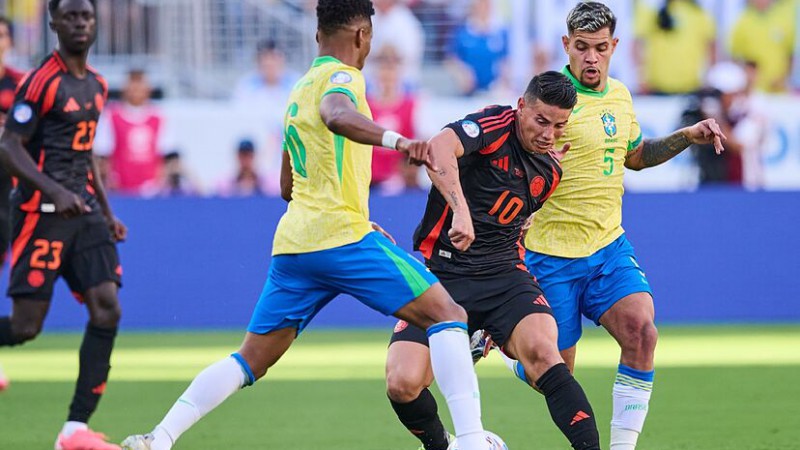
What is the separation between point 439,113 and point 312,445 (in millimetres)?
9096

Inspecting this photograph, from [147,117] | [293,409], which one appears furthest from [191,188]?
[293,409]

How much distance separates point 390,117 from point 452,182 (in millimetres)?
A: 8906

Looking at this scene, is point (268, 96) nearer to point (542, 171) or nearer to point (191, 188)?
point (191, 188)

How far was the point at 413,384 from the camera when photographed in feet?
21.2

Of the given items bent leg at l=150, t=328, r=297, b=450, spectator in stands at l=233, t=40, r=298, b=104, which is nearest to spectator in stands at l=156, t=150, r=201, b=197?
spectator in stands at l=233, t=40, r=298, b=104

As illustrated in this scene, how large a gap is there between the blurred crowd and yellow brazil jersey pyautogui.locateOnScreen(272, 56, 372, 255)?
27.5 feet

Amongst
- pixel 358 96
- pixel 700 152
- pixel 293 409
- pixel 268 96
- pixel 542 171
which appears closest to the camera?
pixel 358 96

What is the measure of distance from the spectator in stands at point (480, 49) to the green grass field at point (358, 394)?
4.62 m

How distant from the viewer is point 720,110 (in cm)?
1589

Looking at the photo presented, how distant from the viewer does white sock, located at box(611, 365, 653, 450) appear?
6629 millimetres

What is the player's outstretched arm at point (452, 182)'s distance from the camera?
5.77 metres

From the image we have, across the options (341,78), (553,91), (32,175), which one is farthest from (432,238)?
(32,175)

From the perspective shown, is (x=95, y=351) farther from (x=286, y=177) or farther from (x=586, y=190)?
(x=586, y=190)

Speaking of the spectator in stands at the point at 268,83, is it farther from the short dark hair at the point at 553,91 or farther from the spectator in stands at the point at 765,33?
the short dark hair at the point at 553,91
